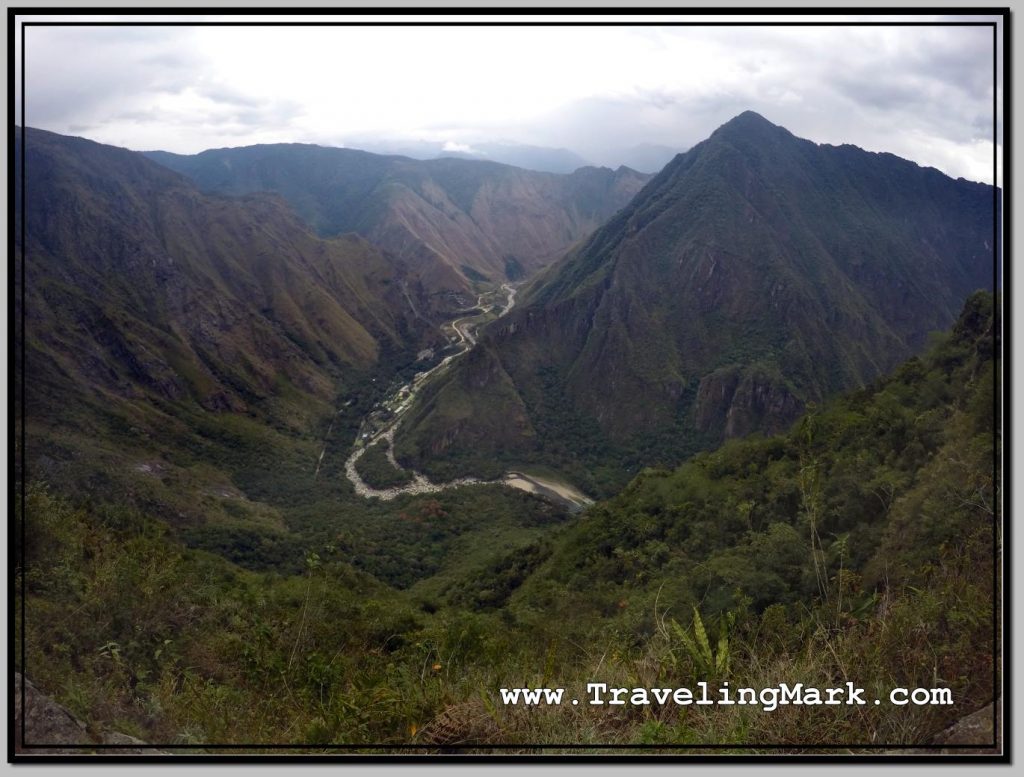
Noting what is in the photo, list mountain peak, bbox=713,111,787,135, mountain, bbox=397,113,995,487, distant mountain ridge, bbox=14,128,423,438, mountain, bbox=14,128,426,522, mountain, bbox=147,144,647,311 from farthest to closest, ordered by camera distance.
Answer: mountain, bbox=147,144,647,311 → mountain peak, bbox=713,111,787,135 → mountain, bbox=397,113,995,487 → distant mountain ridge, bbox=14,128,423,438 → mountain, bbox=14,128,426,522

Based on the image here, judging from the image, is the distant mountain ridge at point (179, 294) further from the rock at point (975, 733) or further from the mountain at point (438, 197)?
the mountain at point (438, 197)

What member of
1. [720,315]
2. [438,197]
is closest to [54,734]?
[720,315]

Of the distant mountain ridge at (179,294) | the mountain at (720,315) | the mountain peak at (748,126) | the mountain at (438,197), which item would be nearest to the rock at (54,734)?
the distant mountain ridge at (179,294)

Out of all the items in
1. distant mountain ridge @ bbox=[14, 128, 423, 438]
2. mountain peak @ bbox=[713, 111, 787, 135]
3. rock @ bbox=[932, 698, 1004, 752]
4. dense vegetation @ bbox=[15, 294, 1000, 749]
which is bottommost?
rock @ bbox=[932, 698, 1004, 752]

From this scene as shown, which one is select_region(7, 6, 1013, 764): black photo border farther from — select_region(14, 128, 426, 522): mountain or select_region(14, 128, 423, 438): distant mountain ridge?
select_region(14, 128, 423, 438): distant mountain ridge

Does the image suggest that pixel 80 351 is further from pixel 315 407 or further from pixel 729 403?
pixel 729 403

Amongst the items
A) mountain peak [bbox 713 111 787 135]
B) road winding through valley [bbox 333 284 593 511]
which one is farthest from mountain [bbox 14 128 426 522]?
mountain peak [bbox 713 111 787 135]
